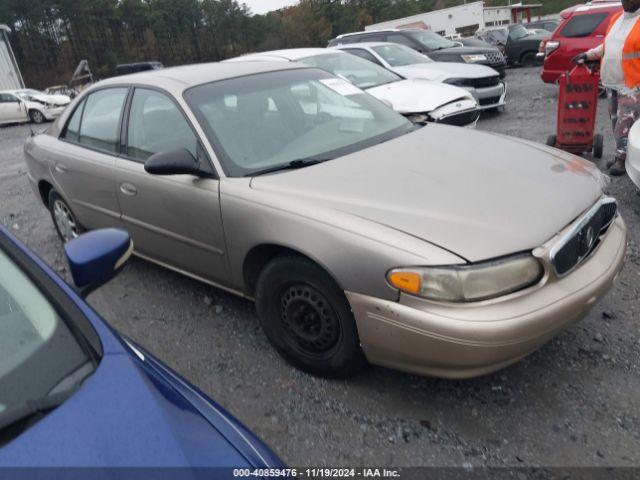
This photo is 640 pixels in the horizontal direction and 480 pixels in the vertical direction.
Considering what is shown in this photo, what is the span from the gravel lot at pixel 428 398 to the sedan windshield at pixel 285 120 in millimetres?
1092

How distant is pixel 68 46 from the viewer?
36531 mm

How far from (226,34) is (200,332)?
44.5m

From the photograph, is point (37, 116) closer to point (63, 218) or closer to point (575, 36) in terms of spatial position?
point (63, 218)

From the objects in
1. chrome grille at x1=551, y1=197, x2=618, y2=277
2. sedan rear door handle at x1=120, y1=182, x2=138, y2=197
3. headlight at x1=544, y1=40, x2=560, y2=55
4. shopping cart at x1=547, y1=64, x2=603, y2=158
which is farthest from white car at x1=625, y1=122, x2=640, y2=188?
headlight at x1=544, y1=40, x2=560, y2=55

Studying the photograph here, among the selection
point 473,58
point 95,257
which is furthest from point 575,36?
point 95,257

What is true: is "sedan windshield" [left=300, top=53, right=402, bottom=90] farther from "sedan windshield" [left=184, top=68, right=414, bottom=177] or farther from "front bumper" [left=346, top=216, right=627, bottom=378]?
→ "front bumper" [left=346, top=216, right=627, bottom=378]

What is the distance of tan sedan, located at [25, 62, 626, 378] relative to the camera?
2.09 meters

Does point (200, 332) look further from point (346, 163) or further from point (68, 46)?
point (68, 46)

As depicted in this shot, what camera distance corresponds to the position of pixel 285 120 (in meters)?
3.16

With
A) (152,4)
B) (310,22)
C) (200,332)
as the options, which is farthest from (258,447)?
(310,22)

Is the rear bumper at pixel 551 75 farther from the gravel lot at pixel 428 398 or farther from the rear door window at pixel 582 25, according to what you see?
the gravel lot at pixel 428 398

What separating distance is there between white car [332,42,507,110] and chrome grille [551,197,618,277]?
5.73m

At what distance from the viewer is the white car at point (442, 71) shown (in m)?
8.32

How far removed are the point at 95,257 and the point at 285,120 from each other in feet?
5.46
